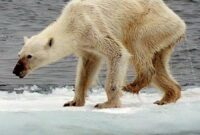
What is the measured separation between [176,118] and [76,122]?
126 centimetres

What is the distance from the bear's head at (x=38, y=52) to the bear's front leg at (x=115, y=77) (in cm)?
67

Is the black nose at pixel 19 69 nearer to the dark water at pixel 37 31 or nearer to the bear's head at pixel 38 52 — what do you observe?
the bear's head at pixel 38 52

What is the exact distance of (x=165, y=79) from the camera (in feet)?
39.8

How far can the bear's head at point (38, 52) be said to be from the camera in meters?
11.1

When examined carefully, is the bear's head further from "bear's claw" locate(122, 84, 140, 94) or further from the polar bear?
"bear's claw" locate(122, 84, 140, 94)

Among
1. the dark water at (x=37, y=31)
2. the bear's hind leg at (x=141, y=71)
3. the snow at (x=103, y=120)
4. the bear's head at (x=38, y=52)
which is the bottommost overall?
the dark water at (x=37, y=31)

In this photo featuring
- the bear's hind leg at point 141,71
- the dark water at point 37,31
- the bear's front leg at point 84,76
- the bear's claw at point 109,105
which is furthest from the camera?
the dark water at point 37,31

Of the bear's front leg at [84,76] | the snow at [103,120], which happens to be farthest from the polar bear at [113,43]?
the snow at [103,120]

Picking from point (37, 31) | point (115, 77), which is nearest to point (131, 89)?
point (115, 77)

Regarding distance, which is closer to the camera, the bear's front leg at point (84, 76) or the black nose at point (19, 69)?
the black nose at point (19, 69)

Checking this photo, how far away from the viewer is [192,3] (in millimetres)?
25672

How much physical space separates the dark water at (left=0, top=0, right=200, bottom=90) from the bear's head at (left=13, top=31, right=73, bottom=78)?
3.46 m

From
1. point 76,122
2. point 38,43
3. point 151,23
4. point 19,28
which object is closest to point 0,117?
point 76,122

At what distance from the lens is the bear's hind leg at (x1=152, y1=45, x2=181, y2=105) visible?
12.0 meters
